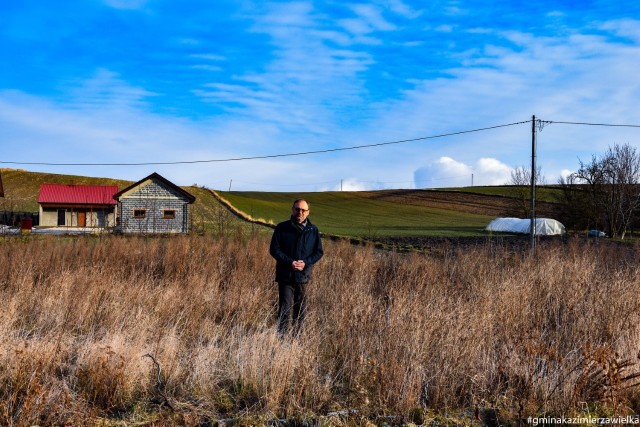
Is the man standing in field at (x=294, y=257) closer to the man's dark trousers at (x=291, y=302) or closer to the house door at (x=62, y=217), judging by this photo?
the man's dark trousers at (x=291, y=302)

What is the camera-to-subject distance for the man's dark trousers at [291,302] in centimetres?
693

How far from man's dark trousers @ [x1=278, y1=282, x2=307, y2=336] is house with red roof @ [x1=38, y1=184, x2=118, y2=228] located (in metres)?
36.5

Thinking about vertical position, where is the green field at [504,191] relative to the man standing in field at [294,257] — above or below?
above

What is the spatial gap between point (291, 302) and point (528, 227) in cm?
4071

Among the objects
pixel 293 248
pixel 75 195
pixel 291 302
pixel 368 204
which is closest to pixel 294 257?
pixel 293 248

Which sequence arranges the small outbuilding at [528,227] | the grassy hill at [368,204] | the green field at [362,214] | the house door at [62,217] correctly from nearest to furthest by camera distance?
the house door at [62,217] < the small outbuilding at [528,227] < the green field at [362,214] < the grassy hill at [368,204]

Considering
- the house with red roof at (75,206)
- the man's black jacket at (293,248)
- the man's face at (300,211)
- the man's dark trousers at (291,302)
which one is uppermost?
the house with red roof at (75,206)

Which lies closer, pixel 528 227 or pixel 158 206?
pixel 158 206

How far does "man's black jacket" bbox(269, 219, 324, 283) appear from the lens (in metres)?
6.95

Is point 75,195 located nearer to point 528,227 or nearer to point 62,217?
point 62,217

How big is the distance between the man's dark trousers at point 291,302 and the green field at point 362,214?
40381 millimetres

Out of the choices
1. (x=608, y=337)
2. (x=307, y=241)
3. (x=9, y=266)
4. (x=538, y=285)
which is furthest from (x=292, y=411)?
(x=9, y=266)

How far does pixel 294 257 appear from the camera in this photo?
7.01 metres

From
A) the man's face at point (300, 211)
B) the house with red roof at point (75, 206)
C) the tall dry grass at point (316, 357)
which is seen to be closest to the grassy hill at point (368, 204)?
the house with red roof at point (75, 206)
